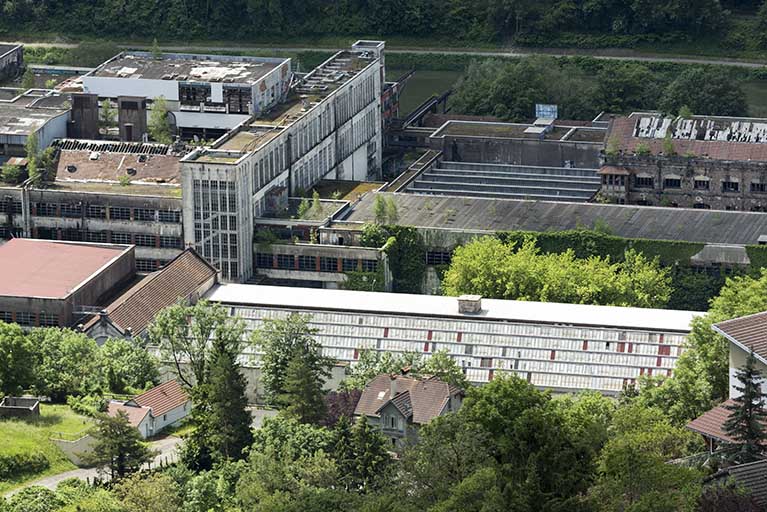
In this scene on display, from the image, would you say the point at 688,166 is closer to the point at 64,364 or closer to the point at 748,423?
the point at 64,364

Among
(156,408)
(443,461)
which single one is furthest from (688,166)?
(443,461)

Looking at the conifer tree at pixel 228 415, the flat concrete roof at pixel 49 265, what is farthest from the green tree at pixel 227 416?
the flat concrete roof at pixel 49 265

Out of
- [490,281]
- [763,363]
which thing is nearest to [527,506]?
[763,363]

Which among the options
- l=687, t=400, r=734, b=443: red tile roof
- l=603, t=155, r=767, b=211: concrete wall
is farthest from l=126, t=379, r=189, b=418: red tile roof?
l=603, t=155, r=767, b=211: concrete wall

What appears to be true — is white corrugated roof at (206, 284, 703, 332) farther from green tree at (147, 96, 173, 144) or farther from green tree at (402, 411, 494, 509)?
green tree at (402, 411, 494, 509)

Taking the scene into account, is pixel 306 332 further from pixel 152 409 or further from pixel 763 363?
pixel 763 363

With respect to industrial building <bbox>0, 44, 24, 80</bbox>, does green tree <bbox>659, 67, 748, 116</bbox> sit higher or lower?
lower
